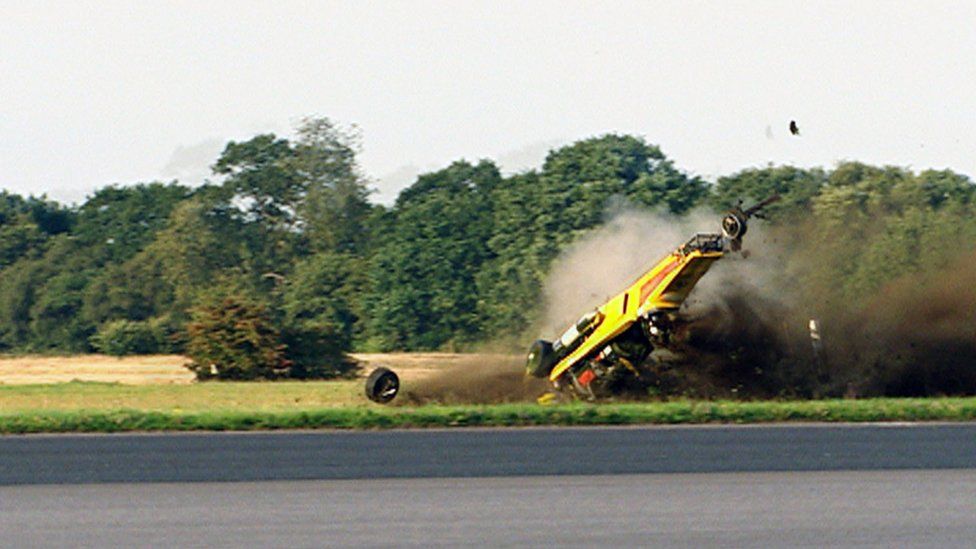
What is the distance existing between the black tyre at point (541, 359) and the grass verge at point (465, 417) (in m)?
3.72

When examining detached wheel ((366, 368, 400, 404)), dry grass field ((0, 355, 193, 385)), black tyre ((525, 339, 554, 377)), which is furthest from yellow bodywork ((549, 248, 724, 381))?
dry grass field ((0, 355, 193, 385))

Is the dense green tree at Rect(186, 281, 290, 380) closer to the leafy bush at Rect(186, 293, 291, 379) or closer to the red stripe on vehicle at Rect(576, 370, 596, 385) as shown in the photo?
the leafy bush at Rect(186, 293, 291, 379)

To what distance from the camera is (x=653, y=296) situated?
3562 centimetres

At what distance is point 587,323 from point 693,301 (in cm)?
280

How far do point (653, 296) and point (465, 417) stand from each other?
6.42m

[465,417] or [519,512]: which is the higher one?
[465,417]

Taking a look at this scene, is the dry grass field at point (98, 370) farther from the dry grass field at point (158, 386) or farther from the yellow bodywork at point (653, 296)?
the yellow bodywork at point (653, 296)

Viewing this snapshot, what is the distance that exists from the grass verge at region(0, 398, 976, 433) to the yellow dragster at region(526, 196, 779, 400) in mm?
2892

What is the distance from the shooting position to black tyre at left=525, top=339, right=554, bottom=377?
122 ft

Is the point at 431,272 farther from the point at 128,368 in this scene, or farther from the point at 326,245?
the point at 128,368

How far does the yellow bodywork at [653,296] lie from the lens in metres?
35.2

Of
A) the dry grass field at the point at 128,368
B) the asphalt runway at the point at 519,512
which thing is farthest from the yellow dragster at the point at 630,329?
the asphalt runway at the point at 519,512

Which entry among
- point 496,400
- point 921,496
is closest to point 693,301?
point 496,400

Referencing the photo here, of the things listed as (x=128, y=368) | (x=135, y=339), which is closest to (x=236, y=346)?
(x=128, y=368)
